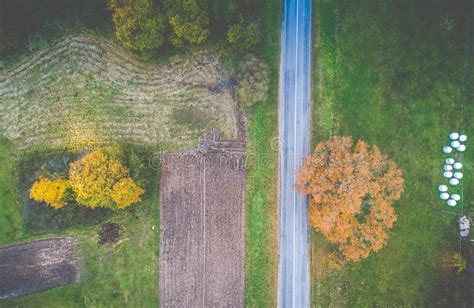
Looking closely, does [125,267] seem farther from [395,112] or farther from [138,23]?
[395,112]

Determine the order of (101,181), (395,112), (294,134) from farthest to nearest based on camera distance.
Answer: (294,134)
(395,112)
(101,181)

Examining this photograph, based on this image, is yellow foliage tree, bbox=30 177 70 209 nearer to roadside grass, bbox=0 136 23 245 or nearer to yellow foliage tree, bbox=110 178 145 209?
roadside grass, bbox=0 136 23 245

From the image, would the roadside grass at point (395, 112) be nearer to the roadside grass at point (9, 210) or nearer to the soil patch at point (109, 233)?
the soil patch at point (109, 233)

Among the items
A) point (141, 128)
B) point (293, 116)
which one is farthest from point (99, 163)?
point (293, 116)

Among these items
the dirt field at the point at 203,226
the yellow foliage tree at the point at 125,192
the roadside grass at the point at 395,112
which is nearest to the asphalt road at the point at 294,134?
the roadside grass at the point at 395,112

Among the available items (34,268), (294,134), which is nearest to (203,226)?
(294,134)

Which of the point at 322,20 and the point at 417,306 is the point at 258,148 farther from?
the point at 417,306
